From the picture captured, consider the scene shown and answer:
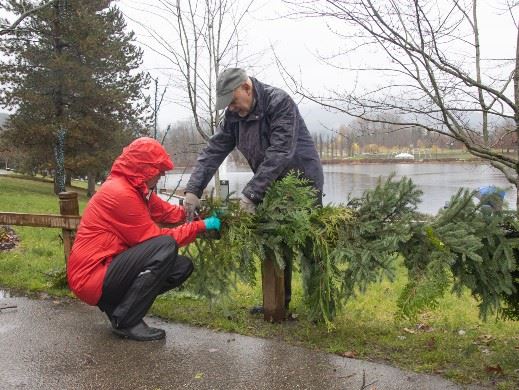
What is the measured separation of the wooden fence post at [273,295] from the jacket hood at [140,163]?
1098 mm

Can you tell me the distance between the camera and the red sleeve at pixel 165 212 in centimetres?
402

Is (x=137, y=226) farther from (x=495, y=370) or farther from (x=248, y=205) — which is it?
(x=495, y=370)

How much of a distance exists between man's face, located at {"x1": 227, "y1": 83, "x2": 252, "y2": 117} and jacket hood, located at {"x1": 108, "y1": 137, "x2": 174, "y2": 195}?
625 millimetres

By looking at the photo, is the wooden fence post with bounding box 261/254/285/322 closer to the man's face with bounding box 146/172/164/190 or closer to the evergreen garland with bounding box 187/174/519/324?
the evergreen garland with bounding box 187/174/519/324

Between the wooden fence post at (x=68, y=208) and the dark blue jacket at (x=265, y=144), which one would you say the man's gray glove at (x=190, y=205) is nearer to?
the dark blue jacket at (x=265, y=144)

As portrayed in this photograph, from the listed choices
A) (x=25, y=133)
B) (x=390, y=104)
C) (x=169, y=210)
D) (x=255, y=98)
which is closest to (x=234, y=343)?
(x=169, y=210)

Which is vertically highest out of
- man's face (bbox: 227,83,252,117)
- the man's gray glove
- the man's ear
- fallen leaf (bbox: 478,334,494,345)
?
the man's ear

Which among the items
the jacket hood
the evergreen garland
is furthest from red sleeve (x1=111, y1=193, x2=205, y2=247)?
the evergreen garland

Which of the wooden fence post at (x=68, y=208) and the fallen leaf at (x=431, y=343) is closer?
the fallen leaf at (x=431, y=343)

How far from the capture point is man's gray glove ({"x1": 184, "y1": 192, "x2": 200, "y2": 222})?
3955 mm

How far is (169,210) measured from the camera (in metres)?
4.05

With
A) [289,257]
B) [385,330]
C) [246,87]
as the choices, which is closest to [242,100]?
[246,87]

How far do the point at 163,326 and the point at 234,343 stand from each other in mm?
713

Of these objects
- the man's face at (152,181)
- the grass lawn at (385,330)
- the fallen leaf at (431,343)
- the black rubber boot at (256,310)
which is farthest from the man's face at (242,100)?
the fallen leaf at (431,343)
